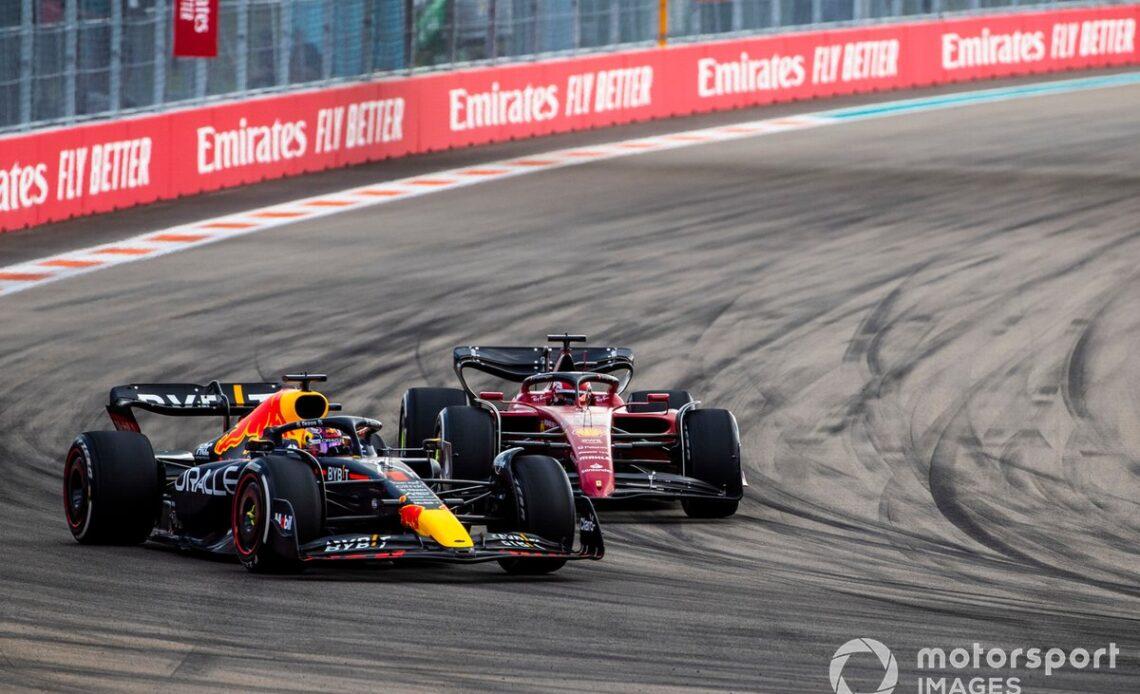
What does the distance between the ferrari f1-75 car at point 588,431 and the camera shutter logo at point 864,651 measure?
12.6ft

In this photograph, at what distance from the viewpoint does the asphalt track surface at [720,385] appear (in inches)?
354

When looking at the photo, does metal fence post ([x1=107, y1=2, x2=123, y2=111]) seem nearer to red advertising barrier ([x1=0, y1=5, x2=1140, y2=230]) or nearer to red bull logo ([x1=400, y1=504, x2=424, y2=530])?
red advertising barrier ([x1=0, y1=5, x2=1140, y2=230])

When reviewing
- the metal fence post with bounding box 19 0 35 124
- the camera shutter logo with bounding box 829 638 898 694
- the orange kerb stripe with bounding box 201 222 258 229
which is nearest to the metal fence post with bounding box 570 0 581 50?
the orange kerb stripe with bounding box 201 222 258 229

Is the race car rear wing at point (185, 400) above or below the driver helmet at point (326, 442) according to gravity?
below

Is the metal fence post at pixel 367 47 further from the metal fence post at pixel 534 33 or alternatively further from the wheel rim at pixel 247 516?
the wheel rim at pixel 247 516

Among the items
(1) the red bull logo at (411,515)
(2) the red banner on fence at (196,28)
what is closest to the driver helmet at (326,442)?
(1) the red bull logo at (411,515)

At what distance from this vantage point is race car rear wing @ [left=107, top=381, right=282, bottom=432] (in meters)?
12.8

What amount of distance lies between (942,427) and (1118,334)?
159 inches

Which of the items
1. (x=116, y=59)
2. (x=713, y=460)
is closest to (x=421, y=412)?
(x=713, y=460)

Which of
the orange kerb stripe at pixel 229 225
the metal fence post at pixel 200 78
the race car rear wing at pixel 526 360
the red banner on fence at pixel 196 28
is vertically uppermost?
the red banner on fence at pixel 196 28

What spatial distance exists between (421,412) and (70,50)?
1327 centimetres

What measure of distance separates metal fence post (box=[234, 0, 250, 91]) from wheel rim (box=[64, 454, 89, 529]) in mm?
16680

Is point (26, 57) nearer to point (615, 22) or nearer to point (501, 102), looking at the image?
point (501, 102)

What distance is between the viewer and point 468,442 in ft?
42.5
